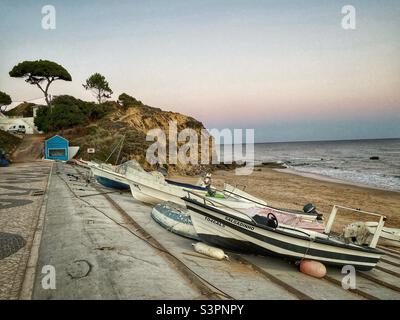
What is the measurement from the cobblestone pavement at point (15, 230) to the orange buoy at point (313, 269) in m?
8.19

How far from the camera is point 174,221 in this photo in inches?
482

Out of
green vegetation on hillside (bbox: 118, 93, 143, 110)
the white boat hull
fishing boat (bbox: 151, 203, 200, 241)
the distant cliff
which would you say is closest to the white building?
the distant cliff

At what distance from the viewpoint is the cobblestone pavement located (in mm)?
6807

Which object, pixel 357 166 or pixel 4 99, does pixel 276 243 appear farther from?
pixel 4 99

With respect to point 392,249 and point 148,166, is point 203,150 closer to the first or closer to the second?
point 148,166

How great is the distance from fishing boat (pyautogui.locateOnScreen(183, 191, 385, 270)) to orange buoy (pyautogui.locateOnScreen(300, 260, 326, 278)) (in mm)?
226

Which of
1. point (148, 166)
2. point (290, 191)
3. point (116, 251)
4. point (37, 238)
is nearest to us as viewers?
point (116, 251)

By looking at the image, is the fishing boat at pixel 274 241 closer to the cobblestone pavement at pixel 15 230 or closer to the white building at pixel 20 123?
the cobblestone pavement at pixel 15 230

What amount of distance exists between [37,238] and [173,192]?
7922 mm

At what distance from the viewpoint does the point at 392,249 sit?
45.6 ft

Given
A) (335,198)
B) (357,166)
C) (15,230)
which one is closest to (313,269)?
(15,230)

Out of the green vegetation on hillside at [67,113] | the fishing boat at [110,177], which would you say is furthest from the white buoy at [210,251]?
the green vegetation on hillside at [67,113]

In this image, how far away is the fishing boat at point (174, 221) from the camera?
11.5 metres
